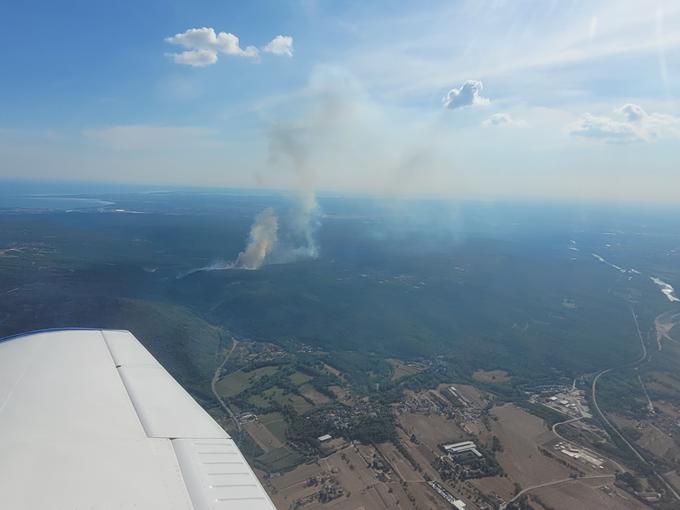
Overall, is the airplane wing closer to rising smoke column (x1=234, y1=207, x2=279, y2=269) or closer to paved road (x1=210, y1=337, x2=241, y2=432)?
paved road (x1=210, y1=337, x2=241, y2=432)

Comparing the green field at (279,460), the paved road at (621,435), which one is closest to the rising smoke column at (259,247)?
the green field at (279,460)

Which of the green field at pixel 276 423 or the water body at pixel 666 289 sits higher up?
Result: the water body at pixel 666 289

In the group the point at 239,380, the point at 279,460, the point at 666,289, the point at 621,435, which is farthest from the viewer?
the point at 666,289

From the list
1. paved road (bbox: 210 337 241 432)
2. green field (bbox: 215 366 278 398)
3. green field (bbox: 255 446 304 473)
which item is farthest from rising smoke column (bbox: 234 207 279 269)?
green field (bbox: 255 446 304 473)

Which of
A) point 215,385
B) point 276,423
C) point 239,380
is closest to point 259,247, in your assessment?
point 239,380

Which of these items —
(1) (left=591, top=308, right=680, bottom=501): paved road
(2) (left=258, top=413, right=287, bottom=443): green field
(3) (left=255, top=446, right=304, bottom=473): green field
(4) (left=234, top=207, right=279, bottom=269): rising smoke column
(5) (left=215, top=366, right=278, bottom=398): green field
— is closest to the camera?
(3) (left=255, top=446, right=304, bottom=473): green field

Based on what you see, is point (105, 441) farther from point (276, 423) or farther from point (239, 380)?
point (239, 380)

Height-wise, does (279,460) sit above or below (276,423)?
above

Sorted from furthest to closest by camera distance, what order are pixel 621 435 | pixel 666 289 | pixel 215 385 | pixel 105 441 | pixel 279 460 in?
pixel 666 289, pixel 215 385, pixel 621 435, pixel 279 460, pixel 105 441

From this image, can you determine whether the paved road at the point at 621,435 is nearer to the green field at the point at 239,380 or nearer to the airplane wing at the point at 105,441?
the green field at the point at 239,380

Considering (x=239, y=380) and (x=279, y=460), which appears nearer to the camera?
(x=279, y=460)
